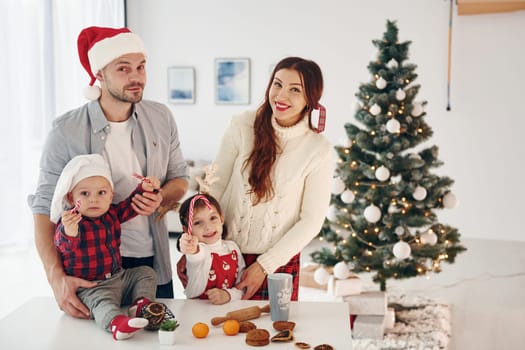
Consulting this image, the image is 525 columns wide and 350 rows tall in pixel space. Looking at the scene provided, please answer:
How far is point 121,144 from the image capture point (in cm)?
197

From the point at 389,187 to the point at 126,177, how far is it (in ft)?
6.27

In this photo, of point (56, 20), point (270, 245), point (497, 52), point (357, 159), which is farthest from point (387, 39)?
point (56, 20)

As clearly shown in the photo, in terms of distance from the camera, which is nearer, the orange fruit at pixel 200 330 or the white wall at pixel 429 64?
the orange fruit at pixel 200 330

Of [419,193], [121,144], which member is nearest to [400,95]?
[419,193]

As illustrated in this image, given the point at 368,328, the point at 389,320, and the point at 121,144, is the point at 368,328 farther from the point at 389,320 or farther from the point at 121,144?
the point at 121,144

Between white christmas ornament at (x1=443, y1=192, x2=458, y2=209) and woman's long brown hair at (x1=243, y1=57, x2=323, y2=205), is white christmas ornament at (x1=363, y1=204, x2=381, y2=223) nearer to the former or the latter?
white christmas ornament at (x1=443, y1=192, x2=458, y2=209)

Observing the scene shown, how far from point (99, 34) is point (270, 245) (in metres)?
0.96

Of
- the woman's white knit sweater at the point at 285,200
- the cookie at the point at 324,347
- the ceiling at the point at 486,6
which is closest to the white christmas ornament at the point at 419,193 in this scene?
the woman's white knit sweater at the point at 285,200

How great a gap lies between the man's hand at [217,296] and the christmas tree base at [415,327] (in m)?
1.48

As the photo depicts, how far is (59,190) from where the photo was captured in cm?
174

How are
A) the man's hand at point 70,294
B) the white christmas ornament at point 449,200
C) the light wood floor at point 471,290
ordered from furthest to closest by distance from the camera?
the light wood floor at point 471,290
the white christmas ornament at point 449,200
the man's hand at point 70,294

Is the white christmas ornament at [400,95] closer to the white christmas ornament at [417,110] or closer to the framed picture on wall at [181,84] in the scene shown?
the white christmas ornament at [417,110]

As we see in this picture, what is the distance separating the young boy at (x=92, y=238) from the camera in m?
1.72

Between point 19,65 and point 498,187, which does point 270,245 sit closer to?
point 19,65
